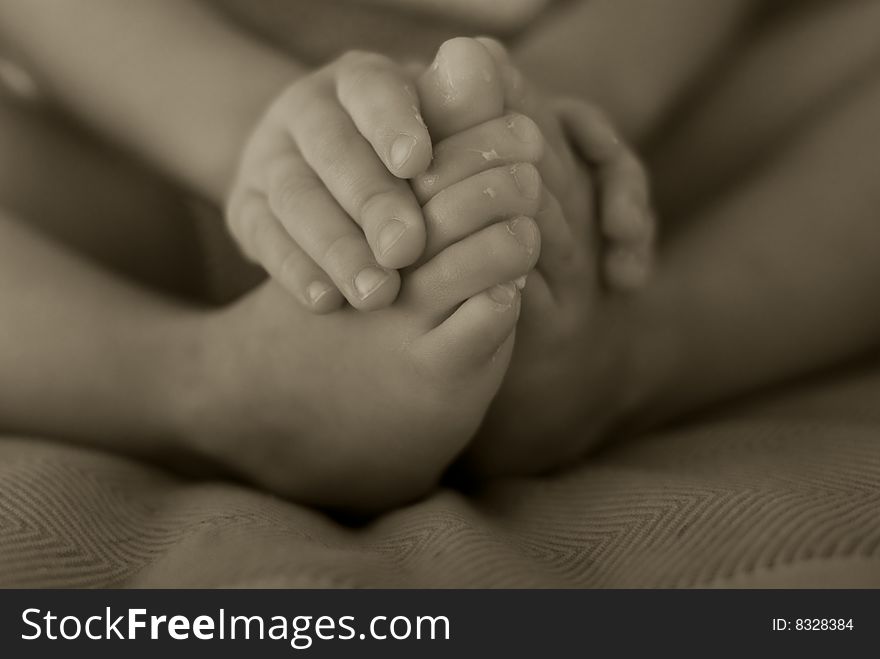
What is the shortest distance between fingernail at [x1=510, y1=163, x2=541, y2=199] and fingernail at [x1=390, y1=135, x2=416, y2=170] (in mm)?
49

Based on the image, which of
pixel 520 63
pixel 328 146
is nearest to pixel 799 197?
pixel 520 63

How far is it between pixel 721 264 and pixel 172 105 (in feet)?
1.27

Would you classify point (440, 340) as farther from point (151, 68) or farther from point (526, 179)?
point (151, 68)

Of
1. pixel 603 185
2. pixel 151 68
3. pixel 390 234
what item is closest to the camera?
pixel 390 234

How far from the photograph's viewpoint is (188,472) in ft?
1.77

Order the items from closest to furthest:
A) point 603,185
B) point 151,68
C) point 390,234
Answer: point 390,234 → point 603,185 → point 151,68

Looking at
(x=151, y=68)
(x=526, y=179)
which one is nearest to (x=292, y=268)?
(x=526, y=179)

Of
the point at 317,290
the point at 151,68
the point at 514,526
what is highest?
the point at 151,68

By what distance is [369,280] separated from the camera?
16.3 inches

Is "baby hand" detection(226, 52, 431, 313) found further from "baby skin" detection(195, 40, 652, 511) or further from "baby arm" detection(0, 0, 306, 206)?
"baby arm" detection(0, 0, 306, 206)

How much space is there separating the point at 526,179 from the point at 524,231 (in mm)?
26

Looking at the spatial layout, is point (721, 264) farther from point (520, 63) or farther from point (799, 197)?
point (520, 63)

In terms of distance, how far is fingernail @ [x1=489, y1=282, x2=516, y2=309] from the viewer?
0.41 m

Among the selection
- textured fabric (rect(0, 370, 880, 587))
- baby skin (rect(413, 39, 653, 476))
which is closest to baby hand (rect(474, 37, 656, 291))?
baby skin (rect(413, 39, 653, 476))
